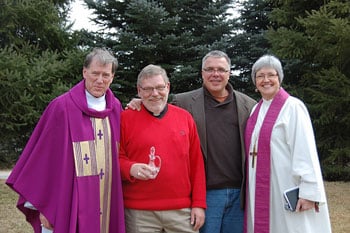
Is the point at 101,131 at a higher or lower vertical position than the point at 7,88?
lower

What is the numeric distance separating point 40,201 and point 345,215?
604cm

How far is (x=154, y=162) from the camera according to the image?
3354 mm

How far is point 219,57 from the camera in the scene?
12.8 feet

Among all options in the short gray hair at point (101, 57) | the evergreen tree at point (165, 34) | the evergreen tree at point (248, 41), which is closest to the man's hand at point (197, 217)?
the short gray hair at point (101, 57)

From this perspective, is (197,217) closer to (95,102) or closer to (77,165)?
(77,165)

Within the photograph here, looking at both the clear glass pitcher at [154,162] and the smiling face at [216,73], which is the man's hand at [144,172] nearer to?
the clear glass pitcher at [154,162]

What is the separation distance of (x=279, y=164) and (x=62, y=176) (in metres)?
1.59

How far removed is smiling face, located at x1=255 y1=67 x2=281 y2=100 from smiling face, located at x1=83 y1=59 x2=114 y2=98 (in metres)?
1.16

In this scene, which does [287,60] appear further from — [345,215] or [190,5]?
[345,215]

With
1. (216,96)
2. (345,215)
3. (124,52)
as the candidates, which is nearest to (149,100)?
(216,96)

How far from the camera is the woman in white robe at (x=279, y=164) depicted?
3367mm

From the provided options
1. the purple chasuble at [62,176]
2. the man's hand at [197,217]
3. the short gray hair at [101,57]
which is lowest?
the man's hand at [197,217]

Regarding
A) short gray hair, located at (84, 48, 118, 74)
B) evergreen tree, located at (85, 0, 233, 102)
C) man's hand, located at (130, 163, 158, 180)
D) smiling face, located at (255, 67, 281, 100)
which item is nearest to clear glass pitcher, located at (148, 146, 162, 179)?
man's hand, located at (130, 163, 158, 180)

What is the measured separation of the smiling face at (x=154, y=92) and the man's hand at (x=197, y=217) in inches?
31.1
